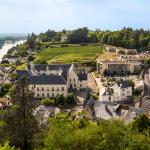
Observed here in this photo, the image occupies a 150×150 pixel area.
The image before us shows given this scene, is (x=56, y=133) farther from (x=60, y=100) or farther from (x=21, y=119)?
(x=60, y=100)

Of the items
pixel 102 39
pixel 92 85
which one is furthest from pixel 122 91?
pixel 102 39

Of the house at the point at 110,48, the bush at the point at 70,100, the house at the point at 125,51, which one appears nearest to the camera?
the bush at the point at 70,100

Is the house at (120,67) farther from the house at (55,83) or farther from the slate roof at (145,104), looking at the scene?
the slate roof at (145,104)

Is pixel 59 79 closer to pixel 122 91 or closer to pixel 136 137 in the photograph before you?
pixel 122 91

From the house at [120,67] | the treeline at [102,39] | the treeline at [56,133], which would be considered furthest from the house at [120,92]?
the treeline at [102,39]

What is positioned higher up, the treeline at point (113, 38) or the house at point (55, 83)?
the treeline at point (113, 38)

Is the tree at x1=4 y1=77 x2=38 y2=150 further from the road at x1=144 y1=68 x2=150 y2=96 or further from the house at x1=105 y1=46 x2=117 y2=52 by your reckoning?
the house at x1=105 y1=46 x2=117 y2=52
